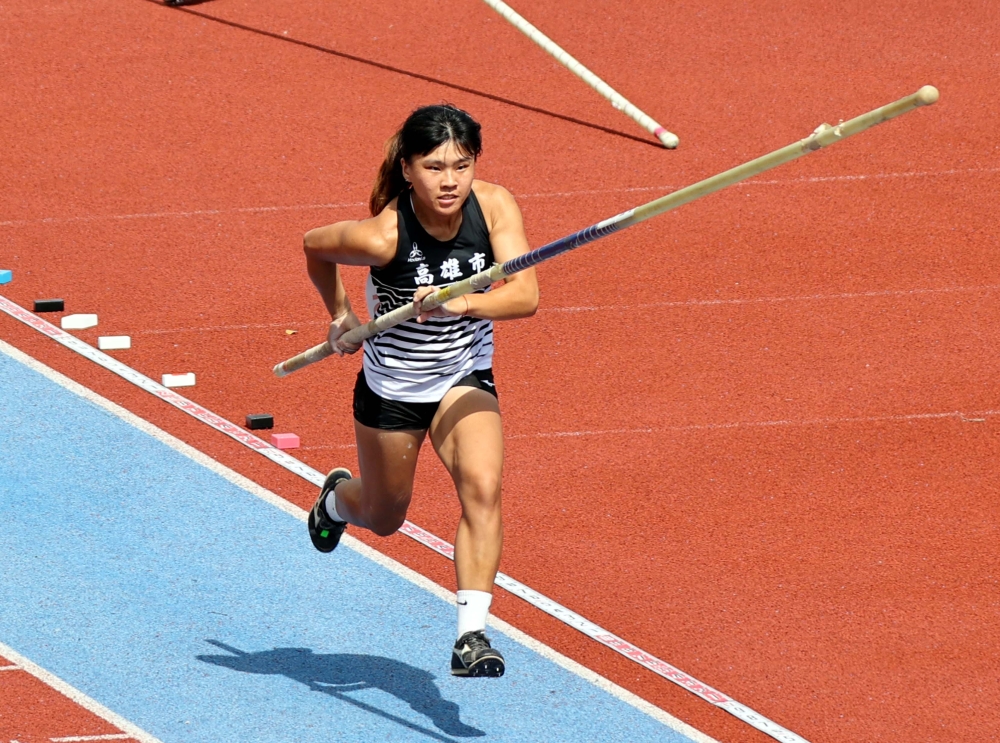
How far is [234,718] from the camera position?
5.86 m

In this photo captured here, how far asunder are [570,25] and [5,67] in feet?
14.6

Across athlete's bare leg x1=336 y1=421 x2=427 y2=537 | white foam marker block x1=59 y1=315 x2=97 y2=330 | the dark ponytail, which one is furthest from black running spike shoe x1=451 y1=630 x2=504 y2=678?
white foam marker block x1=59 y1=315 x2=97 y2=330

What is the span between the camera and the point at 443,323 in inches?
215

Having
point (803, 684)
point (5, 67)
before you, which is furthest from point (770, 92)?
point (803, 684)

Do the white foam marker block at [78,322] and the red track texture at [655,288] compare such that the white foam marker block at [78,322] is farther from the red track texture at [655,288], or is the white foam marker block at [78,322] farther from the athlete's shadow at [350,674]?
the athlete's shadow at [350,674]

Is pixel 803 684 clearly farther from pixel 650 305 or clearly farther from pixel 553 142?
pixel 553 142

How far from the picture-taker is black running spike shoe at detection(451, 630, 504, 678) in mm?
5047

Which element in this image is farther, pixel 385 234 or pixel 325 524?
pixel 325 524

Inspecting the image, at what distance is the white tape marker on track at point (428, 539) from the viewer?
6.10m

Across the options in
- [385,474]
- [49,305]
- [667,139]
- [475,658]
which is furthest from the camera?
[667,139]

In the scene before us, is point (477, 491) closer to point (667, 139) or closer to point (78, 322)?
point (78, 322)

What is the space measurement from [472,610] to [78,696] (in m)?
1.65

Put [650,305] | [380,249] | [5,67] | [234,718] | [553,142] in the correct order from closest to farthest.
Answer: [380,249], [234,718], [650,305], [553,142], [5,67]

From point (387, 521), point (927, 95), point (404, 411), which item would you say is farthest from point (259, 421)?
point (927, 95)
